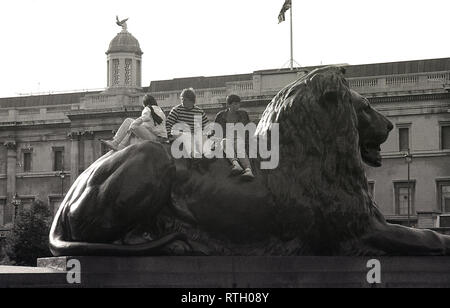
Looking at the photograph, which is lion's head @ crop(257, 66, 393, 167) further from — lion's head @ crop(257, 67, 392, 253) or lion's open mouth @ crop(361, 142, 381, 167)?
lion's open mouth @ crop(361, 142, 381, 167)

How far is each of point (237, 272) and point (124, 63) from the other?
63.1 metres

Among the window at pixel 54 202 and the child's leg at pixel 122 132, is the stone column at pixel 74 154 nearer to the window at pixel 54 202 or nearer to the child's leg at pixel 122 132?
the window at pixel 54 202

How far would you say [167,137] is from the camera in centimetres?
1218

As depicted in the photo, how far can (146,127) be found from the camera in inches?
484

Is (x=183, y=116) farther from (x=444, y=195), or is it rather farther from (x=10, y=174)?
(x=10, y=174)

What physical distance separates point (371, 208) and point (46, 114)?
6464 centimetres

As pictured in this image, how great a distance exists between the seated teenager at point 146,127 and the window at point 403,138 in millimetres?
52024

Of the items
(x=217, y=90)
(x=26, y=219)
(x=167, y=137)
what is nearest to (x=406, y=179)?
(x=217, y=90)

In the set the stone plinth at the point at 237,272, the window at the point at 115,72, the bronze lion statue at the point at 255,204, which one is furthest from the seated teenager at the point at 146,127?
the window at the point at 115,72

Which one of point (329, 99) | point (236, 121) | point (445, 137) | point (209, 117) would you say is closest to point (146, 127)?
point (236, 121)

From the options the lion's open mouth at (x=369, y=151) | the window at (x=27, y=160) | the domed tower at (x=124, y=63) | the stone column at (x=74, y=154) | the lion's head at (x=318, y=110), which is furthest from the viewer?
the window at (x=27, y=160)

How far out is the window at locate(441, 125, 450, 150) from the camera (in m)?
62.2

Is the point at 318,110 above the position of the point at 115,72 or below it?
below

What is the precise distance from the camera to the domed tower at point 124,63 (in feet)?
241
